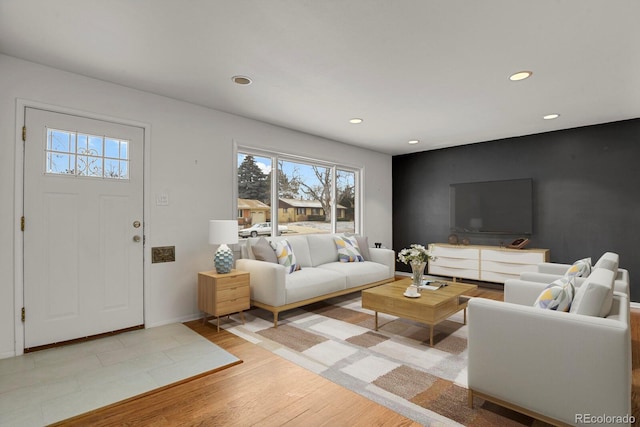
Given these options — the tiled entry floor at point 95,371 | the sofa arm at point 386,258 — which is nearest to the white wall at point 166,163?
the tiled entry floor at point 95,371

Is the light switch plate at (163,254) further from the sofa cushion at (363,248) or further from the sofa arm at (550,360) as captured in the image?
the sofa arm at (550,360)

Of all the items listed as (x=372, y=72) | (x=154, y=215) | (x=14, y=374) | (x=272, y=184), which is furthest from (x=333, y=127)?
(x=14, y=374)

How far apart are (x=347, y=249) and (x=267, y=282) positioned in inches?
70.1

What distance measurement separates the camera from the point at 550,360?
5.65 ft

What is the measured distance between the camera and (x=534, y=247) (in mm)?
5215

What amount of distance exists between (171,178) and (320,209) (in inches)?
103

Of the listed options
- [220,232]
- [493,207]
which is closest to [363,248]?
[493,207]

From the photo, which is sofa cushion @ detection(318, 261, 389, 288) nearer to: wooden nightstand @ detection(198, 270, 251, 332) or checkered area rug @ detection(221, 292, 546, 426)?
checkered area rug @ detection(221, 292, 546, 426)

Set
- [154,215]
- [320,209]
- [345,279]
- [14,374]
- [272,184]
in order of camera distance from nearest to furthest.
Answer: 1. [14,374]
2. [154,215]
3. [345,279]
4. [272,184]
5. [320,209]

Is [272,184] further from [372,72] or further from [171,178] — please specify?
[372,72]

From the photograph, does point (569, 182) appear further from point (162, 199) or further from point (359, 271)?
point (162, 199)

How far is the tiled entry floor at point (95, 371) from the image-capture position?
6.82 feet

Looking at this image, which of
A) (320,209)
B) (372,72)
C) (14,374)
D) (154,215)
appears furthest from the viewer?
(320,209)

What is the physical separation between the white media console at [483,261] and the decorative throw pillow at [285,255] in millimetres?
2853
